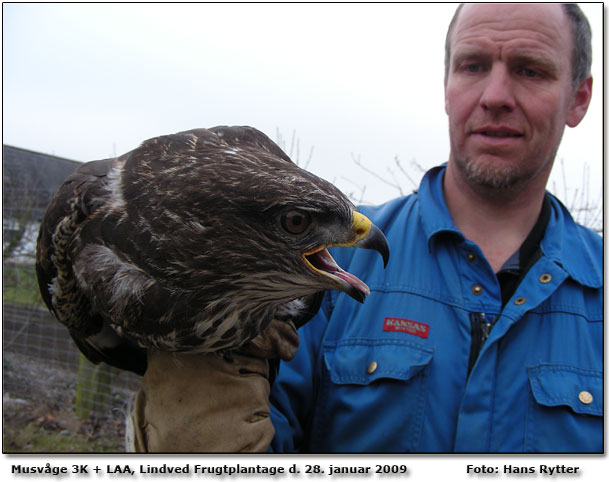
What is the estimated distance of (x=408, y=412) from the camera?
251 centimetres

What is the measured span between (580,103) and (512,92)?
32.3 inches

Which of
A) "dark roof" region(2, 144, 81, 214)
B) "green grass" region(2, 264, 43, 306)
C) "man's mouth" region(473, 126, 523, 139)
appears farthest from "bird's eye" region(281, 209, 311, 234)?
"green grass" region(2, 264, 43, 306)

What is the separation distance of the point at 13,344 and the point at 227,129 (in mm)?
4940

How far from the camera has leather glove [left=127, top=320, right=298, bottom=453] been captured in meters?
2.34

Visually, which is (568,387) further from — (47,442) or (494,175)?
(47,442)

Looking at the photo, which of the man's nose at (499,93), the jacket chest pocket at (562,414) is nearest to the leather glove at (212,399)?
the jacket chest pocket at (562,414)

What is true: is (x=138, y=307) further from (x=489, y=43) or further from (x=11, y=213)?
(x=11, y=213)

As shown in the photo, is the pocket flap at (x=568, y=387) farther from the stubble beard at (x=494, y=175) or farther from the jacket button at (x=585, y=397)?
the stubble beard at (x=494, y=175)

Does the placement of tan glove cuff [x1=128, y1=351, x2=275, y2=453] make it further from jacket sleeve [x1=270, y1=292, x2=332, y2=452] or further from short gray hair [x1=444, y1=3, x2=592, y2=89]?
short gray hair [x1=444, y1=3, x2=592, y2=89]

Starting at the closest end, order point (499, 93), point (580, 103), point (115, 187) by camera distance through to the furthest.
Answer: point (115, 187)
point (499, 93)
point (580, 103)

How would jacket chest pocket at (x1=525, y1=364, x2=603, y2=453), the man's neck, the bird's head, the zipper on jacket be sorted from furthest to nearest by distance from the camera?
the man's neck < the zipper on jacket < jacket chest pocket at (x1=525, y1=364, x2=603, y2=453) < the bird's head

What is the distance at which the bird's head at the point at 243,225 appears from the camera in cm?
182

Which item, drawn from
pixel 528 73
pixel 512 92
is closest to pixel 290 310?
pixel 512 92

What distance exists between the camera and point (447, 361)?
2.55 meters
